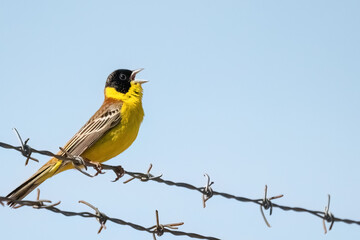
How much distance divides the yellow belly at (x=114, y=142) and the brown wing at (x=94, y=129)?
7cm

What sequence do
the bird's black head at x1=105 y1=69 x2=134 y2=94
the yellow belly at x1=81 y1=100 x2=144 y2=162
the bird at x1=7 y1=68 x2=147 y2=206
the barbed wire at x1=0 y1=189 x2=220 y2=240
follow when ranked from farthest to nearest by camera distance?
the bird's black head at x1=105 y1=69 x2=134 y2=94 → the yellow belly at x1=81 y1=100 x2=144 y2=162 → the bird at x1=7 y1=68 x2=147 y2=206 → the barbed wire at x1=0 y1=189 x2=220 y2=240

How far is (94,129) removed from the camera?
23.8ft

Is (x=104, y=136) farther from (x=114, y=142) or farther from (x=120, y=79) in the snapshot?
(x=120, y=79)

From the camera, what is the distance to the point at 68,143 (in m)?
7.39

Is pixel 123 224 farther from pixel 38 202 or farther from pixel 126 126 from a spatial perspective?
pixel 126 126

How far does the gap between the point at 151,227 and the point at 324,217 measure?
1829 millimetres

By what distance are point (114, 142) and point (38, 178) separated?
1.01 metres

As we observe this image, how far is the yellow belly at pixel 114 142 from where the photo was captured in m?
A: 6.92

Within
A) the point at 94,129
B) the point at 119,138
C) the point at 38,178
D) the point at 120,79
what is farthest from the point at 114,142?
the point at 120,79

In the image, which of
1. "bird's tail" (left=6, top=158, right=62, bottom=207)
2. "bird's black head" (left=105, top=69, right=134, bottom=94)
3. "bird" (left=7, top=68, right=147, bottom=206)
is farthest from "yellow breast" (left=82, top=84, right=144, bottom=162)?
"bird's black head" (left=105, top=69, right=134, bottom=94)

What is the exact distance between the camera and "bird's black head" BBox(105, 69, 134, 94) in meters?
8.33

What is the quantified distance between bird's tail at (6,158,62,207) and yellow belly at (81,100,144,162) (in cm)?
47

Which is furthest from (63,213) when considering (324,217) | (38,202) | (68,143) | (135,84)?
(135,84)

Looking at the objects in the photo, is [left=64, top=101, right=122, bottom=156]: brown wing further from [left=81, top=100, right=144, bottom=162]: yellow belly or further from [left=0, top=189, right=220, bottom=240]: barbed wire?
[left=0, top=189, right=220, bottom=240]: barbed wire
